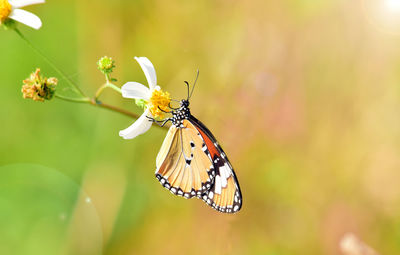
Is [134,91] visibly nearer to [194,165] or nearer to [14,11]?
[194,165]

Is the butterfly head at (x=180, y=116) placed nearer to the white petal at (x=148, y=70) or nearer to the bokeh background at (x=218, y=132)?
the white petal at (x=148, y=70)

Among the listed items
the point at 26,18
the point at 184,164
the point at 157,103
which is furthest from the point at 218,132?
the point at 26,18

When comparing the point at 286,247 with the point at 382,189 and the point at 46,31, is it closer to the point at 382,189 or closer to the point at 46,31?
the point at 382,189

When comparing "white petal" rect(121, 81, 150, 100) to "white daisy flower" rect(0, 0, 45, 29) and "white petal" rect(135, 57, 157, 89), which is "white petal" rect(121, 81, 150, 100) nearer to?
"white petal" rect(135, 57, 157, 89)

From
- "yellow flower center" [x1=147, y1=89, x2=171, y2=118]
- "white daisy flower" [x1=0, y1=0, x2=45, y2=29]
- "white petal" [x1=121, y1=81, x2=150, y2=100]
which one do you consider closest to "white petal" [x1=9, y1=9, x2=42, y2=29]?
"white daisy flower" [x1=0, y1=0, x2=45, y2=29]

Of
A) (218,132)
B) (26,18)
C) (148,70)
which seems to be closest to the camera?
(26,18)

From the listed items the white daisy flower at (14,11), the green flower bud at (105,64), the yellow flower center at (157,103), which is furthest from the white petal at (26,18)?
the yellow flower center at (157,103)

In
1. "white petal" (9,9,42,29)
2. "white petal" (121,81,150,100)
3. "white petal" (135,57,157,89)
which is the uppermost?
"white petal" (135,57,157,89)
